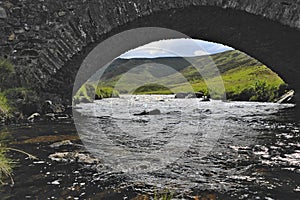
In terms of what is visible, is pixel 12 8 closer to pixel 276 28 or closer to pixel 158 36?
pixel 158 36

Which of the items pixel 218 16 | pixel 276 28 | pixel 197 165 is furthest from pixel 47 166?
pixel 276 28

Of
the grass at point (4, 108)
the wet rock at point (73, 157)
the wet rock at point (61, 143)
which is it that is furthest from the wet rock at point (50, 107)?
the wet rock at point (73, 157)

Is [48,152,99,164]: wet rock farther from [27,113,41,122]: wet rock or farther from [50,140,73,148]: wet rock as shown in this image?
[27,113,41,122]: wet rock

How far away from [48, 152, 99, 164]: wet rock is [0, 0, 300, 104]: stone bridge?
4081 mm

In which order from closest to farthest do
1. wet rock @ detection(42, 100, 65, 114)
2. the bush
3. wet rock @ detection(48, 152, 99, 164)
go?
wet rock @ detection(48, 152, 99, 164)
wet rock @ detection(42, 100, 65, 114)
the bush

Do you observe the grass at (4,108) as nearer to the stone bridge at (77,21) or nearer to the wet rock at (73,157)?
the stone bridge at (77,21)

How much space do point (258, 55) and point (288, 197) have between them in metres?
11.1

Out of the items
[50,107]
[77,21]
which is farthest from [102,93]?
[77,21]

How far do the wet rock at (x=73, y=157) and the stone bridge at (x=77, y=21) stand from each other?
4.08 metres

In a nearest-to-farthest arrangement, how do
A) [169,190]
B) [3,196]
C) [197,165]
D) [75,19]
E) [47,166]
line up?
[3,196], [169,190], [47,166], [197,165], [75,19]

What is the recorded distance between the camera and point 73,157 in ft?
18.9

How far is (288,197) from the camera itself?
3936mm

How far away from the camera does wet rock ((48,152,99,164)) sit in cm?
555

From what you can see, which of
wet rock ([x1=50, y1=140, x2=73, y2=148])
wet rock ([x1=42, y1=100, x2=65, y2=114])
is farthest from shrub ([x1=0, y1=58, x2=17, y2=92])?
wet rock ([x1=50, y1=140, x2=73, y2=148])
